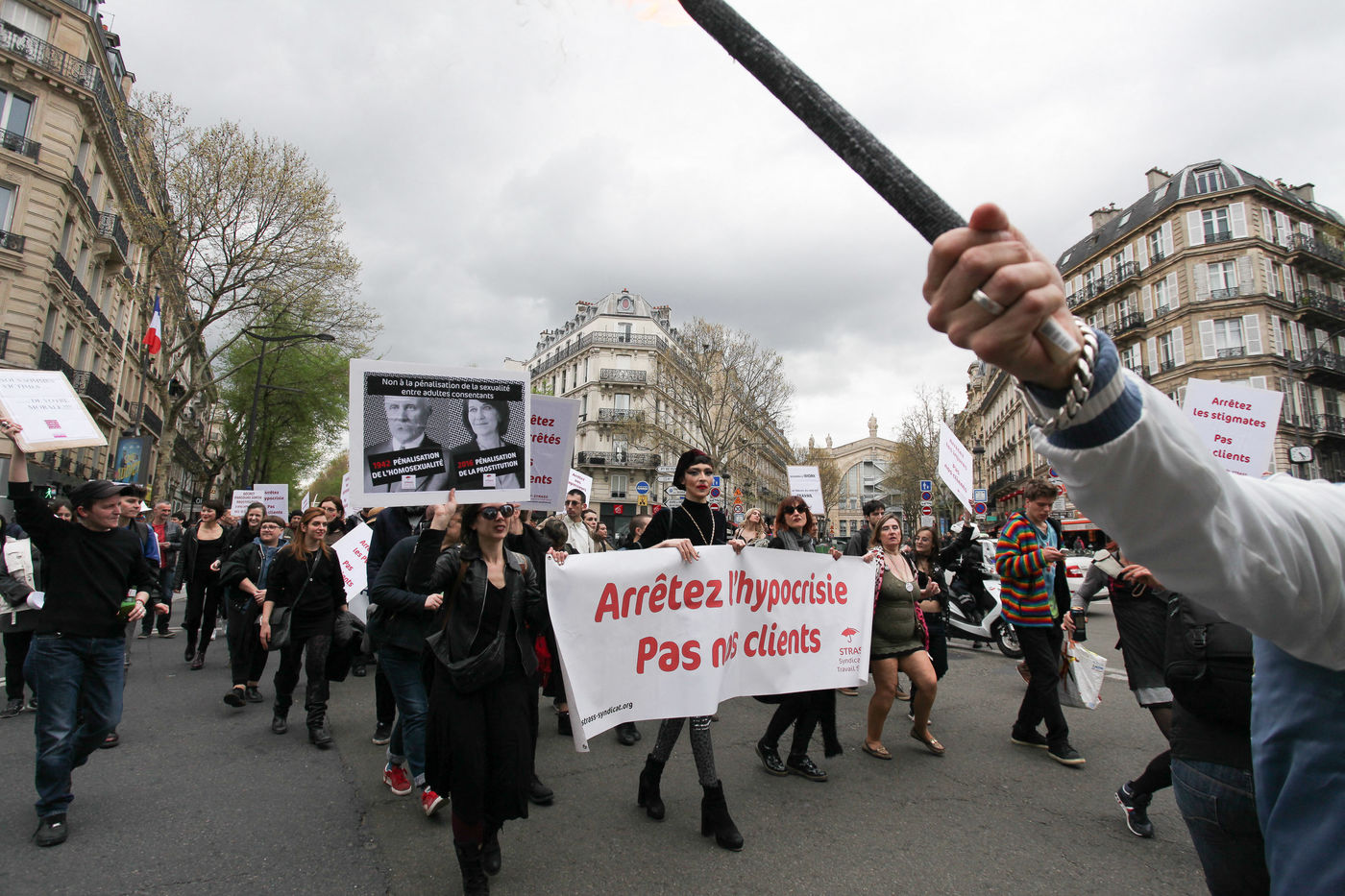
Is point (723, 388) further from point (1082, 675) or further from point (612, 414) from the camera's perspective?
point (1082, 675)

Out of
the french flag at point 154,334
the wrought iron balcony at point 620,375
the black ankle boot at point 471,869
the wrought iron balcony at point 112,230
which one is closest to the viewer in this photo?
the black ankle boot at point 471,869

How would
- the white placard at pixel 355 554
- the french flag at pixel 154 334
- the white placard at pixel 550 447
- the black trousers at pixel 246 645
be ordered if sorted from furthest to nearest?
1. the french flag at pixel 154 334
2. the white placard at pixel 355 554
3. the black trousers at pixel 246 645
4. the white placard at pixel 550 447

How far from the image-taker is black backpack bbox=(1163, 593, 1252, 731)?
2.38 metres

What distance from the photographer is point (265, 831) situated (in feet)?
13.1

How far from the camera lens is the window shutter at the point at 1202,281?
1399 inches

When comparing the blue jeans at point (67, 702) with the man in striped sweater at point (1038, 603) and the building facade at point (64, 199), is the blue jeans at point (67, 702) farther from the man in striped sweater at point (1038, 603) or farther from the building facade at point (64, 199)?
the building facade at point (64, 199)

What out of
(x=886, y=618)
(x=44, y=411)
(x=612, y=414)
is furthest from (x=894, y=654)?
(x=612, y=414)

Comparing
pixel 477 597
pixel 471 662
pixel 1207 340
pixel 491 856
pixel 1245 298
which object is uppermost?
pixel 1245 298

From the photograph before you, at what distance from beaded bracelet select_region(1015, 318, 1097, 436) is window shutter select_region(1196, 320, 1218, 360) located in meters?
42.8

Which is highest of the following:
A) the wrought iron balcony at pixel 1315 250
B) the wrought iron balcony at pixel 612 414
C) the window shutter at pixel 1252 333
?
the wrought iron balcony at pixel 1315 250

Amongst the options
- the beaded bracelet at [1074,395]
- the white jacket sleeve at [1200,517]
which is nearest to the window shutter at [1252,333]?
the white jacket sleeve at [1200,517]

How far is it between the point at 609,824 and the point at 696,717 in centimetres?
80

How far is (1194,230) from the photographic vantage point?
119ft

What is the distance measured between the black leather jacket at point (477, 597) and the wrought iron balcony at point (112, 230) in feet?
107
